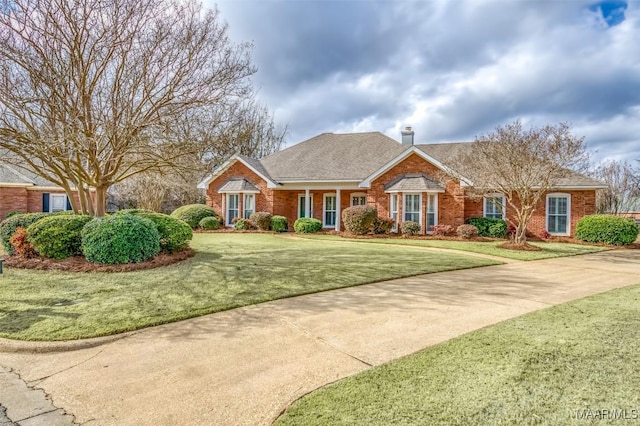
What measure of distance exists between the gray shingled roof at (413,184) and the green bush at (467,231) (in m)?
2.46


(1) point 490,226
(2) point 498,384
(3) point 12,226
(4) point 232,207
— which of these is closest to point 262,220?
(4) point 232,207

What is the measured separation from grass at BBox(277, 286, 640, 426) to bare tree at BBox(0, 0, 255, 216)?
966cm

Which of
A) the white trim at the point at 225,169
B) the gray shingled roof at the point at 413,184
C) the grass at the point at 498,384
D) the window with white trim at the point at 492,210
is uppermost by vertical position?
the white trim at the point at 225,169

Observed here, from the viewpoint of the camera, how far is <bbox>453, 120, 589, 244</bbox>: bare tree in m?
13.2

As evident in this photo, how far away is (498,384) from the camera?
3.30 meters

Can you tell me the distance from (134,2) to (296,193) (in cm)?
1590

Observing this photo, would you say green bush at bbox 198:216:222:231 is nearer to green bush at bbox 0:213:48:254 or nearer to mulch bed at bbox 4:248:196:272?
green bush at bbox 0:213:48:254

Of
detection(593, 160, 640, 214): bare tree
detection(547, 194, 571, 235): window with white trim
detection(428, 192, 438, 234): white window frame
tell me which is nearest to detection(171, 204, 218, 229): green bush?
detection(428, 192, 438, 234): white window frame

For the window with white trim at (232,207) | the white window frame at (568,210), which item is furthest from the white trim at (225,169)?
the white window frame at (568,210)

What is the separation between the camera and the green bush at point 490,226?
61.5ft

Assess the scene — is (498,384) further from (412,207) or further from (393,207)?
(393,207)

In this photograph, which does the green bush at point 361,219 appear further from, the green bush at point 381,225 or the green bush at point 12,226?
the green bush at point 12,226

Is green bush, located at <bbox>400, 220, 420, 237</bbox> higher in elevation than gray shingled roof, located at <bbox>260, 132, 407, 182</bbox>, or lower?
lower

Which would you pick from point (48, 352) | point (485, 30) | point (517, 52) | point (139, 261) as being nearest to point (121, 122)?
point (139, 261)
